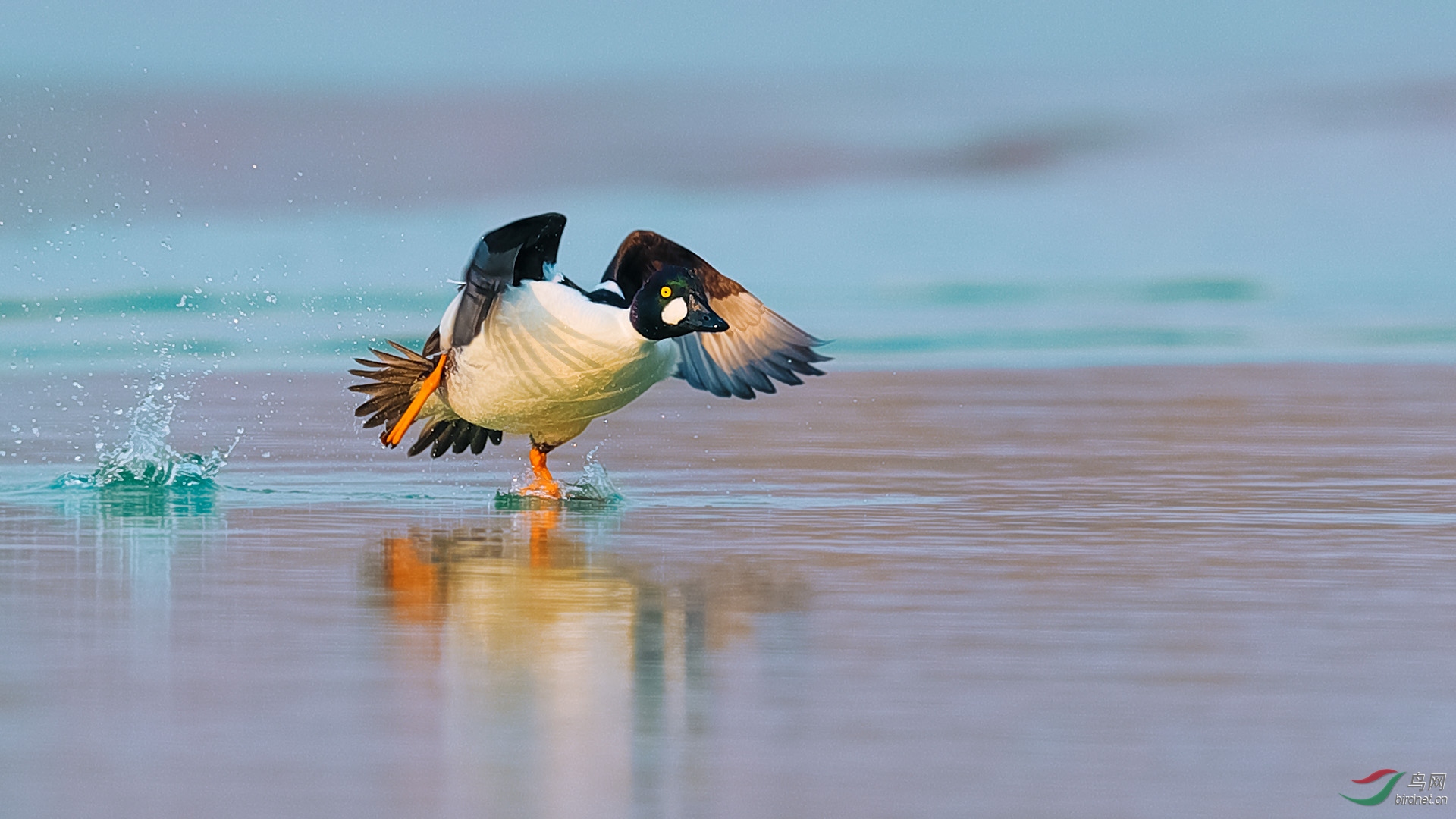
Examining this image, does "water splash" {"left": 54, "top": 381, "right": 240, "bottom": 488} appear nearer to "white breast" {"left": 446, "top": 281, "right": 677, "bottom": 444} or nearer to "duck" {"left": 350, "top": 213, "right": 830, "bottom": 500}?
"duck" {"left": 350, "top": 213, "right": 830, "bottom": 500}

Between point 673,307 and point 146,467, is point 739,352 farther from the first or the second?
point 146,467

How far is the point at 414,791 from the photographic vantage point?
4582mm

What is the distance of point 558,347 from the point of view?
10359 millimetres

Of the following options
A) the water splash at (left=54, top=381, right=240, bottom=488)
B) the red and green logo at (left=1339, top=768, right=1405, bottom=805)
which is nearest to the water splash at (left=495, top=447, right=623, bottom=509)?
the water splash at (left=54, top=381, right=240, bottom=488)

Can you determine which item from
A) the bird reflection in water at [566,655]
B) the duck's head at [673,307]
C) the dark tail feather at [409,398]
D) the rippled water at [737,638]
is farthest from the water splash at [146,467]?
the duck's head at [673,307]

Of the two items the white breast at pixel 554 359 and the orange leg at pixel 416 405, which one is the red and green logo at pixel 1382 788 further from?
the orange leg at pixel 416 405

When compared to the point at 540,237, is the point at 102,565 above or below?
below

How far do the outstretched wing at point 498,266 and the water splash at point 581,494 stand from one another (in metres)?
0.79

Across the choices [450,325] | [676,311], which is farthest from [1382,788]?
[450,325]

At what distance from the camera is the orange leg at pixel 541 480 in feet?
35.3

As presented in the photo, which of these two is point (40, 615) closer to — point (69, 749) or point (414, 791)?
point (69, 749)

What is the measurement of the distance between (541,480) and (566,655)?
16.5 ft

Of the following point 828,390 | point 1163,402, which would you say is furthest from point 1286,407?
point 828,390

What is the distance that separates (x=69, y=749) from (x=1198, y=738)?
2566mm
